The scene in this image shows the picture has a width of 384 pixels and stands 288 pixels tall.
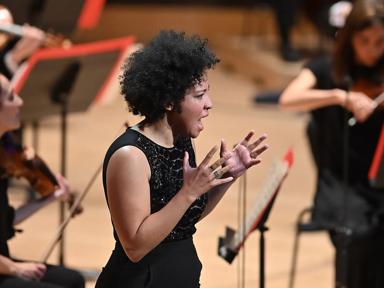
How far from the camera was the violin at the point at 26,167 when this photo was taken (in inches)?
127

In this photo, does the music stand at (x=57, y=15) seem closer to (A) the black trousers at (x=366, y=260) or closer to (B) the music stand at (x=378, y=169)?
(A) the black trousers at (x=366, y=260)

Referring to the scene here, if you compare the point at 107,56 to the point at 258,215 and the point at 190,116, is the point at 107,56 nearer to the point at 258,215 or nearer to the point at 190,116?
the point at 258,215

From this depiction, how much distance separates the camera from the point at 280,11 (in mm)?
9062

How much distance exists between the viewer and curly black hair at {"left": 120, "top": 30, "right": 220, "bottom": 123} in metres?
2.51

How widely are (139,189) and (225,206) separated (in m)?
1.42

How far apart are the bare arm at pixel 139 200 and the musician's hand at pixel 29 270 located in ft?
2.43

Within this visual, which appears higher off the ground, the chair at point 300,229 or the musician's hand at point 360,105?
the musician's hand at point 360,105

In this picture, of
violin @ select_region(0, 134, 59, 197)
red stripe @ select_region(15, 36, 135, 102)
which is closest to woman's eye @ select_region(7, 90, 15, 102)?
violin @ select_region(0, 134, 59, 197)

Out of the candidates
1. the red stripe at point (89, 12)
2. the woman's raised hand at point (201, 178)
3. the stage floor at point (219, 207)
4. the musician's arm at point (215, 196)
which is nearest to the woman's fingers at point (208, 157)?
the woman's raised hand at point (201, 178)

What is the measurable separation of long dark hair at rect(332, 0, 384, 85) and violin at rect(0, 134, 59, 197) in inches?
50.6

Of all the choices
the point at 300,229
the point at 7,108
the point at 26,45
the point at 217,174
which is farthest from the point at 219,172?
the point at 26,45

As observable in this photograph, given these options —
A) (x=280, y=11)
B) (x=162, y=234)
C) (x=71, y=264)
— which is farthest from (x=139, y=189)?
(x=280, y=11)

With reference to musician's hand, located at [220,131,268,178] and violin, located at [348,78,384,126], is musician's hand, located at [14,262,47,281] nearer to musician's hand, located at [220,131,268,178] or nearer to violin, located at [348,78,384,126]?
musician's hand, located at [220,131,268,178]

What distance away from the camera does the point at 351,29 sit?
12.6 feet
